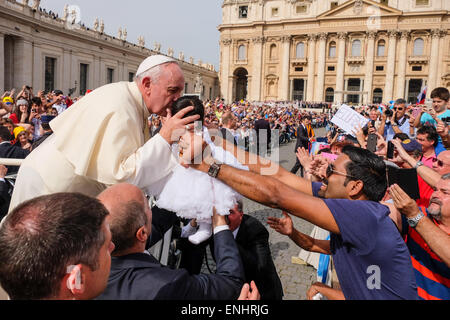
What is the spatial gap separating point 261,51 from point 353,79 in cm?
1463

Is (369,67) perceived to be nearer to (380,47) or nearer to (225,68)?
(380,47)

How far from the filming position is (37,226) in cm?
113

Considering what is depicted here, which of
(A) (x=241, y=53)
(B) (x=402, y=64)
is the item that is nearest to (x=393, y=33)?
(B) (x=402, y=64)

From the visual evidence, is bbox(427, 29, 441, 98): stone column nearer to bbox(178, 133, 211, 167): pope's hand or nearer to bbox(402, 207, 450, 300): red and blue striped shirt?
bbox(402, 207, 450, 300): red and blue striped shirt

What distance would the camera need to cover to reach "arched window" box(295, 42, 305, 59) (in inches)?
2056

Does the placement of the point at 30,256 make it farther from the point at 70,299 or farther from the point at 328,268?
the point at 328,268

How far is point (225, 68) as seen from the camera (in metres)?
55.8

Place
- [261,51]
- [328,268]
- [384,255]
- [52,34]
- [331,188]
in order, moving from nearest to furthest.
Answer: [384,255] < [331,188] < [328,268] < [52,34] < [261,51]

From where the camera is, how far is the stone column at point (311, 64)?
50.6 m

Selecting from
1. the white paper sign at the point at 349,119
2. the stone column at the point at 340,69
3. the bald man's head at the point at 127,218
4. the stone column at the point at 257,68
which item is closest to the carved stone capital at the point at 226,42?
the stone column at the point at 257,68

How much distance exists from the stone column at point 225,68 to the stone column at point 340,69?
17.0 m

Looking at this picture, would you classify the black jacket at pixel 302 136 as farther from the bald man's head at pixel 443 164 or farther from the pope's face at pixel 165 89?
the pope's face at pixel 165 89

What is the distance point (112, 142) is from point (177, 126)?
0.40 m

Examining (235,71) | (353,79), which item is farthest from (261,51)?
(353,79)
